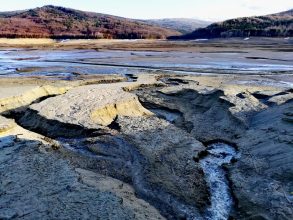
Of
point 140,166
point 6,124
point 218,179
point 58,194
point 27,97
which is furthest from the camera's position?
point 27,97

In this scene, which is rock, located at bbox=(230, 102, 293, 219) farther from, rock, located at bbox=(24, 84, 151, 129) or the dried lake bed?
rock, located at bbox=(24, 84, 151, 129)

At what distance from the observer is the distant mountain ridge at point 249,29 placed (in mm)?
65062

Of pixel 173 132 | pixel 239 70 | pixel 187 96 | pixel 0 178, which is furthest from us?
pixel 239 70

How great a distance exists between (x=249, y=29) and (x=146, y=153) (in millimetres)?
60595

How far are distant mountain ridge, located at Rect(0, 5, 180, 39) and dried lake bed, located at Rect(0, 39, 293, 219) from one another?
6018 cm

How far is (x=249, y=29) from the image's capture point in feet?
224

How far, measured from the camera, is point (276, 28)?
66.1 m

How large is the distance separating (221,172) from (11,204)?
16.4 ft

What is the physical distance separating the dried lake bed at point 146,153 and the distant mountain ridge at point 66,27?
6018cm

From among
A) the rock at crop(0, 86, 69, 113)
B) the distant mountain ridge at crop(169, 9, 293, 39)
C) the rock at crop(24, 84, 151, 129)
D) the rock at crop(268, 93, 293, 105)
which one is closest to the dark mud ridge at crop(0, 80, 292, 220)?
the rock at crop(24, 84, 151, 129)

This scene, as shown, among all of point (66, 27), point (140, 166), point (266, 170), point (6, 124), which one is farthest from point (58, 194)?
point (66, 27)

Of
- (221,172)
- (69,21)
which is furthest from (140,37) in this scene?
(221,172)

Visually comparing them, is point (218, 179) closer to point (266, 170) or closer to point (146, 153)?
point (266, 170)

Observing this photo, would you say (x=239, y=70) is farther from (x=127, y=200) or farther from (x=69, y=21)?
(x=69, y=21)
